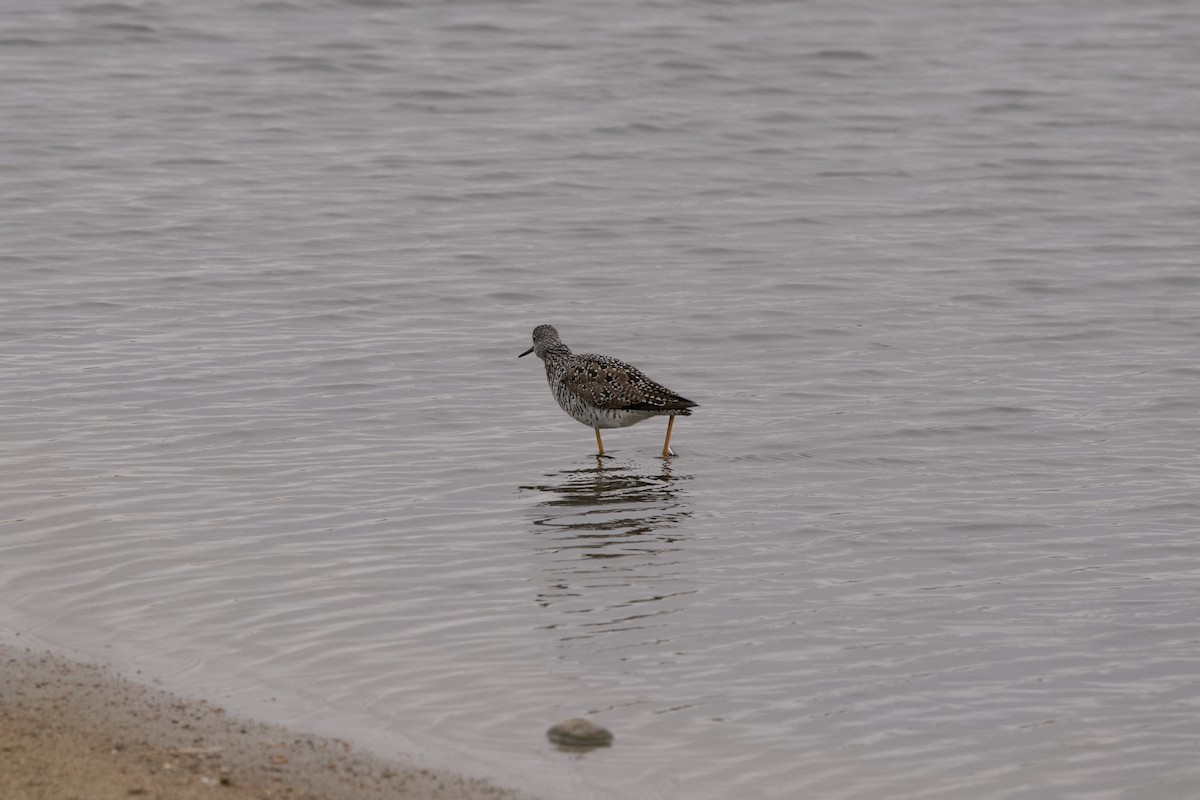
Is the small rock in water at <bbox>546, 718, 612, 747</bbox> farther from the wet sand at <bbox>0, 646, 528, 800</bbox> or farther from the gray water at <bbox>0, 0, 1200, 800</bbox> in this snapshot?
the wet sand at <bbox>0, 646, 528, 800</bbox>

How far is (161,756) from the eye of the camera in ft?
20.5

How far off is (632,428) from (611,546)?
3993mm

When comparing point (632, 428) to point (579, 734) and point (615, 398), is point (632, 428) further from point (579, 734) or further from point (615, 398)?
point (579, 734)

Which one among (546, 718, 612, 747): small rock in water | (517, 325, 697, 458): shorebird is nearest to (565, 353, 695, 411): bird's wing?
(517, 325, 697, 458): shorebird

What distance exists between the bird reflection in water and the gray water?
0.15ft

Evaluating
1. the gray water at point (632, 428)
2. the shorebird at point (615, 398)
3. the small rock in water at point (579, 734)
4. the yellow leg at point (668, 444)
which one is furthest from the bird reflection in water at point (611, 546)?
the small rock in water at point (579, 734)

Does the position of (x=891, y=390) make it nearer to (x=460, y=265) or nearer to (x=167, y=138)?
(x=460, y=265)

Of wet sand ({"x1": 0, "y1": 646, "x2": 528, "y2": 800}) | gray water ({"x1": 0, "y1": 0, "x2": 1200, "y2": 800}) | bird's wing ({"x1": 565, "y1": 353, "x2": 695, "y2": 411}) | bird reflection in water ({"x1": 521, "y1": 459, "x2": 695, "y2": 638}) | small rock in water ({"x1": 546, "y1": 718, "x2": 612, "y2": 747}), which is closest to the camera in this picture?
wet sand ({"x1": 0, "y1": 646, "x2": 528, "y2": 800})

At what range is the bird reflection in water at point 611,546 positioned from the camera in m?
8.80

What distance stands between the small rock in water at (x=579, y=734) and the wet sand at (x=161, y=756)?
656 millimetres

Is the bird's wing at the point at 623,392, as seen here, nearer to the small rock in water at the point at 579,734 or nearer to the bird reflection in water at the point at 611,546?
the bird reflection in water at the point at 611,546

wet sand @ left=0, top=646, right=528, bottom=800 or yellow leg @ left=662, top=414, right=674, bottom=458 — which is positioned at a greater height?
wet sand @ left=0, top=646, right=528, bottom=800

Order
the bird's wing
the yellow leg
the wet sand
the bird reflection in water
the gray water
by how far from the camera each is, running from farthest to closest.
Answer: the yellow leg
the bird's wing
the bird reflection in water
the gray water
the wet sand

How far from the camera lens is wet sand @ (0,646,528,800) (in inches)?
233
